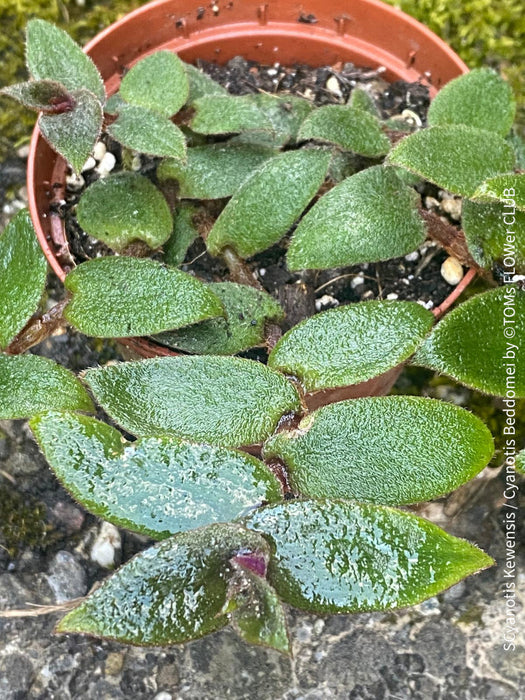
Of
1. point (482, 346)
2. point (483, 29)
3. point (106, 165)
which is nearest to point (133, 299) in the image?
point (106, 165)

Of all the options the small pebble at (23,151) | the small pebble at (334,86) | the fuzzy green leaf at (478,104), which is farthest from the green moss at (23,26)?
the fuzzy green leaf at (478,104)

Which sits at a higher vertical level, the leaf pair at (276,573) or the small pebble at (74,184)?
the small pebble at (74,184)

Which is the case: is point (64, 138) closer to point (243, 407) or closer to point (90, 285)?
point (90, 285)

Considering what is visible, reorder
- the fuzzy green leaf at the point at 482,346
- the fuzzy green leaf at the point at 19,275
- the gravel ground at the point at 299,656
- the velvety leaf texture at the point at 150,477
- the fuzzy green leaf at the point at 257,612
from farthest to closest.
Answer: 1. the gravel ground at the point at 299,656
2. the fuzzy green leaf at the point at 19,275
3. the fuzzy green leaf at the point at 482,346
4. the velvety leaf texture at the point at 150,477
5. the fuzzy green leaf at the point at 257,612

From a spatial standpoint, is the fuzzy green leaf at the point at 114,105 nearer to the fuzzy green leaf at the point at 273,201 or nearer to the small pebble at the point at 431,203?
the fuzzy green leaf at the point at 273,201

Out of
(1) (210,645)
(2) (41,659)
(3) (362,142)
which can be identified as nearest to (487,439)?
(3) (362,142)

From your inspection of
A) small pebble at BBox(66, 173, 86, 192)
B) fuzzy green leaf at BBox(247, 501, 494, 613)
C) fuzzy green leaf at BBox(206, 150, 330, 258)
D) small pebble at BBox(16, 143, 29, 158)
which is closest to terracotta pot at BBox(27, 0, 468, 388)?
small pebble at BBox(66, 173, 86, 192)

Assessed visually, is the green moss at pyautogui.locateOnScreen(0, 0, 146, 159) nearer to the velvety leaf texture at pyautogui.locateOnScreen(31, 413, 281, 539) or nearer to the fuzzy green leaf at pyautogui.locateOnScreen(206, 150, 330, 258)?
the fuzzy green leaf at pyautogui.locateOnScreen(206, 150, 330, 258)
